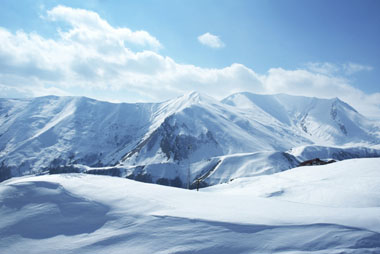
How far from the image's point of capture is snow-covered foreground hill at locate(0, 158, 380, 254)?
5062 mm

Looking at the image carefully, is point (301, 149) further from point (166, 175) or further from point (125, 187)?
point (125, 187)

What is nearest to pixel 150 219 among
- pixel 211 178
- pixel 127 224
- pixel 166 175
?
pixel 127 224

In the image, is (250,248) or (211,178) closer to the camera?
(250,248)

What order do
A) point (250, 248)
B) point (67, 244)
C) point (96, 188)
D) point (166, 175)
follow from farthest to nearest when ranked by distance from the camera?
point (166, 175), point (96, 188), point (67, 244), point (250, 248)

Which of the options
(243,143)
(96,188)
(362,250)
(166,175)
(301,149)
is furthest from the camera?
(243,143)

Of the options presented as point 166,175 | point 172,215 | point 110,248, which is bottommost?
point 166,175

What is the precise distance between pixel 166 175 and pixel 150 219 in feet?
459

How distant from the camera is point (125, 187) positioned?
923 centimetres

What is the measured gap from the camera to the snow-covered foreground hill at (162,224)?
16.6ft

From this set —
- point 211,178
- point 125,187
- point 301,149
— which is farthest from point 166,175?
point 125,187

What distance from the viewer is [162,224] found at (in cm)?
605

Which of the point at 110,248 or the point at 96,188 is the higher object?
the point at 96,188

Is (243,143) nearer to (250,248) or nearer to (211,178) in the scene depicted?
(211,178)

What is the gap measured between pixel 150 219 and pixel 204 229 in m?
1.49
